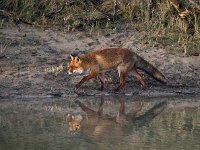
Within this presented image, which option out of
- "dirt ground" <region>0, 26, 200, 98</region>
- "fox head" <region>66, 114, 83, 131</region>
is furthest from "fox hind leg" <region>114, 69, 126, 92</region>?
"fox head" <region>66, 114, 83, 131</region>

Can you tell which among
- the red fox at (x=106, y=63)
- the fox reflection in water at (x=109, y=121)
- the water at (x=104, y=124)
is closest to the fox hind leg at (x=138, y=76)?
the red fox at (x=106, y=63)

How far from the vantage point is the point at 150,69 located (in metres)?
11.8

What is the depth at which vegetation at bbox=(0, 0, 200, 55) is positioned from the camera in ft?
44.3

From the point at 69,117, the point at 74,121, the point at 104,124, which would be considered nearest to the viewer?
the point at 104,124

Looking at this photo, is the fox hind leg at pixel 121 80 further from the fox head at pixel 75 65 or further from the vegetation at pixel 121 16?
the vegetation at pixel 121 16

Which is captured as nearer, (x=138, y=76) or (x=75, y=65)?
(x=75, y=65)

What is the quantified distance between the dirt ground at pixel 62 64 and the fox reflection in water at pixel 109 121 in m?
1.26

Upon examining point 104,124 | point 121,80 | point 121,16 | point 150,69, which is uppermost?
point 121,16

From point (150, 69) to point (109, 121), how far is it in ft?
9.72

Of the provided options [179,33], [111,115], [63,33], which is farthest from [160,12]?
[111,115]

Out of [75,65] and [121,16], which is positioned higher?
[121,16]

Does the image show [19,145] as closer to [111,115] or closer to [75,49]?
[111,115]

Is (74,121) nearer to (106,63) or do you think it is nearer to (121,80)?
(121,80)

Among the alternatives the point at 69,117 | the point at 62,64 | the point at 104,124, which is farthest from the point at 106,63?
the point at 104,124
